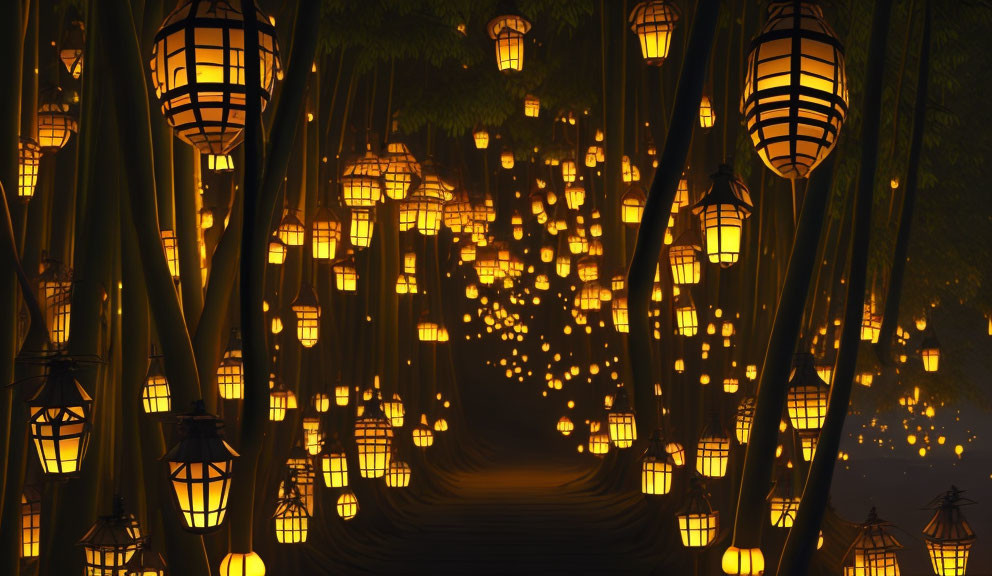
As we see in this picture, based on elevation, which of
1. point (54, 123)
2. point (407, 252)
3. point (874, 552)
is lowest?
point (874, 552)

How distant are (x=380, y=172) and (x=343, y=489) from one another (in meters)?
4.70

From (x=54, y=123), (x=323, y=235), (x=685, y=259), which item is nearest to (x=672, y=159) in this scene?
(x=54, y=123)

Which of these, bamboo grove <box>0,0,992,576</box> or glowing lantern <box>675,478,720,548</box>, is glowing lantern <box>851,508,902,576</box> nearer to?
bamboo grove <box>0,0,992,576</box>

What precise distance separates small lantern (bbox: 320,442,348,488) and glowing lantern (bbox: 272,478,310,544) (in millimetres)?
1658

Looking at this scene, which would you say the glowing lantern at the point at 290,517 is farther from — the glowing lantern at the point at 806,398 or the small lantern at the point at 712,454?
the glowing lantern at the point at 806,398

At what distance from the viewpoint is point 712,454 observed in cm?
1110

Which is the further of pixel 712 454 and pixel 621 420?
pixel 621 420

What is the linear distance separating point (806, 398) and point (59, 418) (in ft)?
18.9

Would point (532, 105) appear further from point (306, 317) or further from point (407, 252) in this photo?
point (306, 317)

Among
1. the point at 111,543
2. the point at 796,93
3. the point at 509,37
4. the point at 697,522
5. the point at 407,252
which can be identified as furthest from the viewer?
the point at 407,252

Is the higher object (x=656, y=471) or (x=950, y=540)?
(x=656, y=471)

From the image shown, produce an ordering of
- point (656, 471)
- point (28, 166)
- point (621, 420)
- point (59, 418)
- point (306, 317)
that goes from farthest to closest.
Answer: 1. point (621, 420)
2. point (656, 471)
3. point (306, 317)
4. point (28, 166)
5. point (59, 418)

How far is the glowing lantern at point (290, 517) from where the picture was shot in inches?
436

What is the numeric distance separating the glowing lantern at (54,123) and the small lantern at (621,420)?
7.66m
